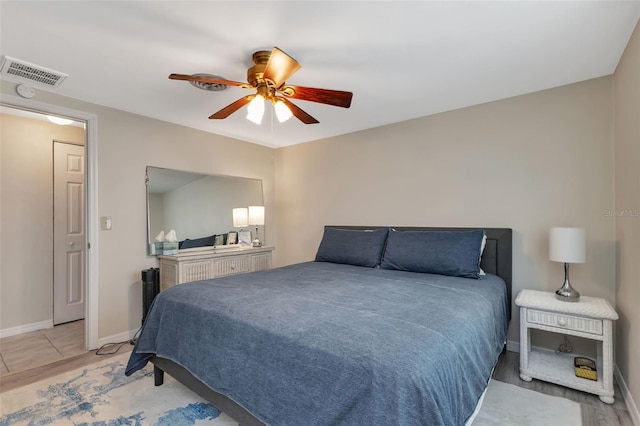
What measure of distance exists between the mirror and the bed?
4.88 feet

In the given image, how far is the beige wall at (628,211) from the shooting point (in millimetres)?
1823

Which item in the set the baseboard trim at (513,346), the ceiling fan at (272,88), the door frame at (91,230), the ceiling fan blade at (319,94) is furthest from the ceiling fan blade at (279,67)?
the baseboard trim at (513,346)

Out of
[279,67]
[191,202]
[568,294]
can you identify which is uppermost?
[279,67]

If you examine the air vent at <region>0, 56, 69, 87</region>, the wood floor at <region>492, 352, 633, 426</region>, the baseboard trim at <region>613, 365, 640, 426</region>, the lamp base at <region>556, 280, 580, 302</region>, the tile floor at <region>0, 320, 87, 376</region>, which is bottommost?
the tile floor at <region>0, 320, 87, 376</region>

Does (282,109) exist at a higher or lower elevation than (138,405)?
higher

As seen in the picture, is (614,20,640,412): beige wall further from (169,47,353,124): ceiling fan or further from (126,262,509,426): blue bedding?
(169,47,353,124): ceiling fan

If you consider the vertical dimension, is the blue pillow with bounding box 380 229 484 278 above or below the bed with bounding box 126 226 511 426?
above

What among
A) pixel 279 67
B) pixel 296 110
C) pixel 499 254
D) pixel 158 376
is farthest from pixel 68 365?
pixel 499 254

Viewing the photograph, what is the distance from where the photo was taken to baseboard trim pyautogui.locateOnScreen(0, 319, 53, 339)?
10.8 feet

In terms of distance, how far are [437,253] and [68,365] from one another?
A: 335 centimetres

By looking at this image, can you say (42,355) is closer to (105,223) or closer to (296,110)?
(105,223)

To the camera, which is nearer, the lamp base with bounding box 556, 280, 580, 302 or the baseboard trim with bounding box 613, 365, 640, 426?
the baseboard trim with bounding box 613, 365, 640, 426

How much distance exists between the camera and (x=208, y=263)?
3.46 meters

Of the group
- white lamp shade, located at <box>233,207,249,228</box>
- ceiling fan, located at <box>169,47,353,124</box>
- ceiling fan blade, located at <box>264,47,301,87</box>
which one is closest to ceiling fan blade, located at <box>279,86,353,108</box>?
ceiling fan, located at <box>169,47,353,124</box>
